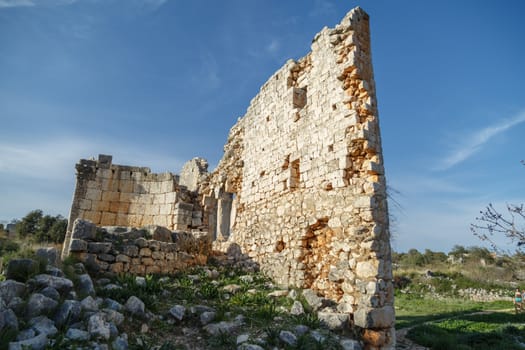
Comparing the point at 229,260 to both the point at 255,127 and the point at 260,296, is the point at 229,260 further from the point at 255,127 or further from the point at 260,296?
the point at 255,127

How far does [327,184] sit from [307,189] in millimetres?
683

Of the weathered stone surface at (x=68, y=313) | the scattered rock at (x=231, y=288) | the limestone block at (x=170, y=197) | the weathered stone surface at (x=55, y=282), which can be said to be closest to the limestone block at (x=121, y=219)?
the limestone block at (x=170, y=197)

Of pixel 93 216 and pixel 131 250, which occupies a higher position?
pixel 93 216

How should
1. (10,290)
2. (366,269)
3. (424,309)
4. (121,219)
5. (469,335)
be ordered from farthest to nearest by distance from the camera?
1. (424,309)
2. (121,219)
3. (469,335)
4. (366,269)
5. (10,290)

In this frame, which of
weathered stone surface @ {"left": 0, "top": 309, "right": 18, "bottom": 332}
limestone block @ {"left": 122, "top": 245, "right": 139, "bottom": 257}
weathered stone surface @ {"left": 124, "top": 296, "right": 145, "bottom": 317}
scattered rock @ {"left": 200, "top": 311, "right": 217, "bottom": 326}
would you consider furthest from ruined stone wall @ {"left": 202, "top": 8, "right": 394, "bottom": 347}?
weathered stone surface @ {"left": 0, "top": 309, "right": 18, "bottom": 332}

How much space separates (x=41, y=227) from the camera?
780 inches

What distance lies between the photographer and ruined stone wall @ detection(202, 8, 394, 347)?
18.3 ft

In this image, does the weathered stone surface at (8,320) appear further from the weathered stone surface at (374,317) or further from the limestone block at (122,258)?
the weathered stone surface at (374,317)

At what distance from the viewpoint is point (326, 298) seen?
612 centimetres

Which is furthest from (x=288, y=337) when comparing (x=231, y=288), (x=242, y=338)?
(x=231, y=288)

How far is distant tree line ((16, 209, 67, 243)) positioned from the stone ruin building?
37.6 ft

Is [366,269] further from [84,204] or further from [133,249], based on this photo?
[84,204]

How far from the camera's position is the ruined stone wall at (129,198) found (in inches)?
389

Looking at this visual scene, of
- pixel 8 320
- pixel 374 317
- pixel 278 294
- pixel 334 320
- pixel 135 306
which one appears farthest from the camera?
pixel 278 294
